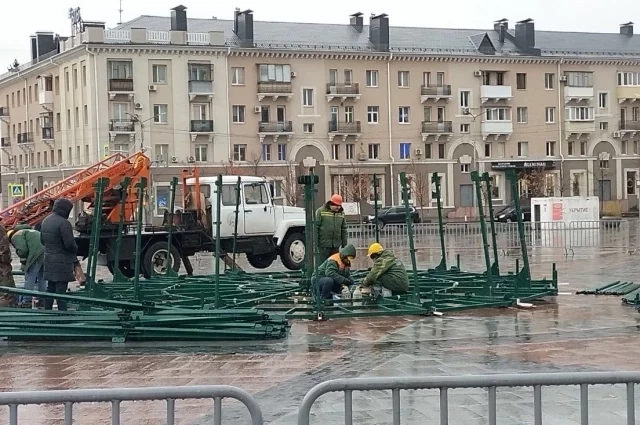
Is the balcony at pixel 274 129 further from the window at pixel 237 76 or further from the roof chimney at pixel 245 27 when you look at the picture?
the roof chimney at pixel 245 27

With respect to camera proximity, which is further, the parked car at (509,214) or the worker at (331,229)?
the parked car at (509,214)

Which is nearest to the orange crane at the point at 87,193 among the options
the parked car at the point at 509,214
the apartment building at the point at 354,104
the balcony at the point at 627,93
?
the apartment building at the point at 354,104

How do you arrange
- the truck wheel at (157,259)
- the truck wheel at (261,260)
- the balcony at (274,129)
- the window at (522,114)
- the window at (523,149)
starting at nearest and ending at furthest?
the truck wheel at (157,259)
the truck wheel at (261,260)
the balcony at (274,129)
the window at (522,114)
the window at (523,149)

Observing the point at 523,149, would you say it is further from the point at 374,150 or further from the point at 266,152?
the point at 266,152

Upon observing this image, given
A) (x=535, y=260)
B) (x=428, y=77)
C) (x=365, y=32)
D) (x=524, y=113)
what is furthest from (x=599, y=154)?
(x=535, y=260)

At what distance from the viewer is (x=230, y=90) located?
63.0m

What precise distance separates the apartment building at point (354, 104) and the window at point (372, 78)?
0.07 metres

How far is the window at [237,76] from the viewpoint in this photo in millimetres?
63094

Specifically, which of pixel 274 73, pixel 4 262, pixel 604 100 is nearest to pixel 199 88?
pixel 274 73

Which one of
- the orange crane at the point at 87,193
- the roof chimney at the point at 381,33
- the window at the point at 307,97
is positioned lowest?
the orange crane at the point at 87,193

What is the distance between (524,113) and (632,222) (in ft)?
121

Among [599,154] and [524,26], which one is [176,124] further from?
[599,154]

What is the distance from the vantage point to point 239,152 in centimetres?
6338

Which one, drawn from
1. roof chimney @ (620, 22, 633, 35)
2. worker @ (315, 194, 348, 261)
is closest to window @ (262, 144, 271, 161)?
roof chimney @ (620, 22, 633, 35)
